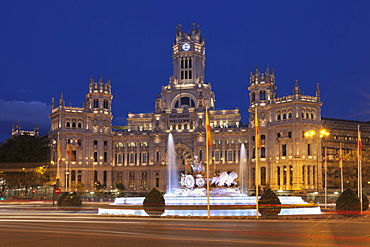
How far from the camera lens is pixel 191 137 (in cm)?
14525

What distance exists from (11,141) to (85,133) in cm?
2736

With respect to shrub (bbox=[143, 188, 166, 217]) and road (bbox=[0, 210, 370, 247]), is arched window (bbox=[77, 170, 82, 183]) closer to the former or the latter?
shrub (bbox=[143, 188, 166, 217])

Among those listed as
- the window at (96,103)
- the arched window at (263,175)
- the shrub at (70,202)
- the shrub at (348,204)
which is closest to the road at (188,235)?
the shrub at (348,204)

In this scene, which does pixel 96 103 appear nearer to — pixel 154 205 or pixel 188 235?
pixel 154 205

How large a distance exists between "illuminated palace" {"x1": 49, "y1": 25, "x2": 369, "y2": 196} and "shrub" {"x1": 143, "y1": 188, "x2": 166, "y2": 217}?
2984 inches

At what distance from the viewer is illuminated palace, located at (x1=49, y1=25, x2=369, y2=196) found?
125625mm

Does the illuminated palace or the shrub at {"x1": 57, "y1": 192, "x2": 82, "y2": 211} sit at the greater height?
the illuminated palace

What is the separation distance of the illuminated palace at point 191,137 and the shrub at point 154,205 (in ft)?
249

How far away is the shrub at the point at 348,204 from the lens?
49344 millimetres

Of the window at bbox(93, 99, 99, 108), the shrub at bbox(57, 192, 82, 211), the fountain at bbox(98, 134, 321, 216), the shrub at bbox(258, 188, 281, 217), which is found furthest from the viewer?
the window at bbox(93, 99, 99, 108)

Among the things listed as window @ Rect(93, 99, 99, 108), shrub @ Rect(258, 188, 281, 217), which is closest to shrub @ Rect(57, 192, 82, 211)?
shrub @ Rect(258, 188, 281, 217)

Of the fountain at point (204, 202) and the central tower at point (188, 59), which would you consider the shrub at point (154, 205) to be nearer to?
the fountain at point (204, 202)

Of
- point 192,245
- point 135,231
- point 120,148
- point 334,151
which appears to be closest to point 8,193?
point 120,148

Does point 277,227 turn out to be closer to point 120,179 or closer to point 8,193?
point 8,193
